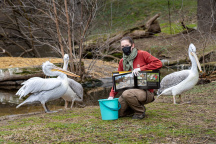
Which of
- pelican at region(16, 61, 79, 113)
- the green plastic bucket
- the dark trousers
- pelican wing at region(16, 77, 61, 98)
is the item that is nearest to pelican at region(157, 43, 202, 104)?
the dark trousers

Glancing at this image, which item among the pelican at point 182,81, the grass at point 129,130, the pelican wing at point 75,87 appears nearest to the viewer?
the grass at point 129,130

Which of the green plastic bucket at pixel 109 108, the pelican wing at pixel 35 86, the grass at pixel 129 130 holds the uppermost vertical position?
the pelican wing at pixel 35 86

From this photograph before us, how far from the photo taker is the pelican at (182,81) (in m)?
5.33

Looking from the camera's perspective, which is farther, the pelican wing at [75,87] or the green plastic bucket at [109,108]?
the pelican wing at [75,87]

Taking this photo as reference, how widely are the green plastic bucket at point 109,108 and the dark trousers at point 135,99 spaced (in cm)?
10

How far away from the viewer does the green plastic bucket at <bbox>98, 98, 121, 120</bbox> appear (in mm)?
3692

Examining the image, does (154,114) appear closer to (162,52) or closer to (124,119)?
(124,119)

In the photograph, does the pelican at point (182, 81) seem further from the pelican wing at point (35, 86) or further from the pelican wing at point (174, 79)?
the pelican wing at point (35, 86)

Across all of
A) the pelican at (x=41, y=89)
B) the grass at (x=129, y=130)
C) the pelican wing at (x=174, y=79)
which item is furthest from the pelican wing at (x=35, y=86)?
the pelican wing at (x=174, y=79)

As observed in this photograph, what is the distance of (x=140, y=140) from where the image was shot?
2.84 meters

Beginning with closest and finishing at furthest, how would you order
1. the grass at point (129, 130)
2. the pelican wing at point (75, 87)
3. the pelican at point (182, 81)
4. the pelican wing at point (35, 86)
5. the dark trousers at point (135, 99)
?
the grass at point (129, 130), the dark trousers at point (135, 99), the pelican wing at point (35, 86), the pelican at point (182, 81), the pelican wing at point (75, 87)

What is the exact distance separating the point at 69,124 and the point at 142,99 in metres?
1.04

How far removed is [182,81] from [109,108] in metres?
2.23

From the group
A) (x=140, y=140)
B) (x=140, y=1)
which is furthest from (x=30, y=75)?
(x=140, y=1)
